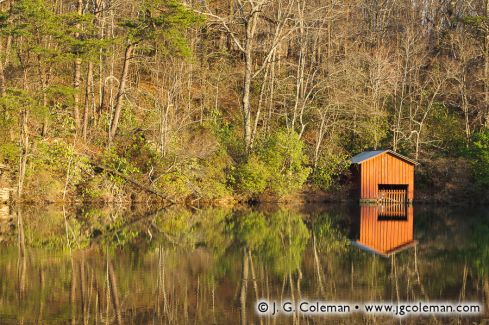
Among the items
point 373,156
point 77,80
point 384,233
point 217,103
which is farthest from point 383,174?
point 77,80

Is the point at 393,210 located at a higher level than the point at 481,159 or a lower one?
lower

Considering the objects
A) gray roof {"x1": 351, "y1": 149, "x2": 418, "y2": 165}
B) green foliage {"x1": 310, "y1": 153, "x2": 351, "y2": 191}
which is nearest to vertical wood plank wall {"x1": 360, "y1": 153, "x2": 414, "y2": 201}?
gray roof {"x1": 351, "y1": 149, "x2": 418, "y2": 165}

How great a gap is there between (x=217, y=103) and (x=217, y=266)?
110 feet

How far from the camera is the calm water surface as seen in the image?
13359 mm

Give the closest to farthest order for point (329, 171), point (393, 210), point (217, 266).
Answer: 1. point (217, 266)
2. point (393, 210)
3. point (329, 171)

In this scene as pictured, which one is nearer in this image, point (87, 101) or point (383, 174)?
point (87, 101)

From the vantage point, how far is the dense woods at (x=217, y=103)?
119 feet

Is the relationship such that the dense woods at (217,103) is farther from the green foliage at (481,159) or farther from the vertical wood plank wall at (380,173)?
the vertical wood plank wall at (380,173)

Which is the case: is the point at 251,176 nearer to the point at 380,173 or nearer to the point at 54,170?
the point at 380,173

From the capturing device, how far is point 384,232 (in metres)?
26.5

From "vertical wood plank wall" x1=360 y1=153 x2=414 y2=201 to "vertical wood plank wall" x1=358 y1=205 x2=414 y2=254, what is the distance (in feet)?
21.9

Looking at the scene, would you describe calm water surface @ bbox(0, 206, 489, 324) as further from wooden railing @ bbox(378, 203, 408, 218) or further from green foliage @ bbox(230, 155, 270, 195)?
green foliage @ bbox(230, 155, 270, 195)

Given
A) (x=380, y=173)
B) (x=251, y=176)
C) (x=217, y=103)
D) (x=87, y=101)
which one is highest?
(x=217, y=103)

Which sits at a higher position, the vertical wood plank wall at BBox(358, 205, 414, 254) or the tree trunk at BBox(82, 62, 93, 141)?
the tree trunk at BBox(82, 62, 93, 141)
